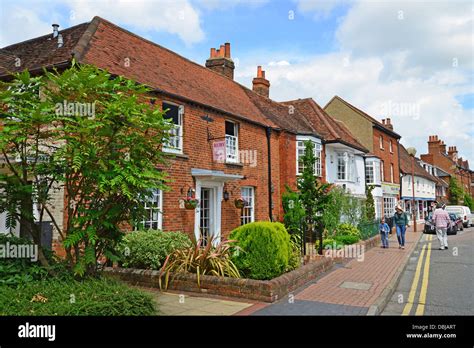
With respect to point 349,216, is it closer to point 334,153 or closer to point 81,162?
point 334,153

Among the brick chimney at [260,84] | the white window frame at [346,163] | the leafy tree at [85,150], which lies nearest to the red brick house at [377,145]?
the white window frame at [346,163]

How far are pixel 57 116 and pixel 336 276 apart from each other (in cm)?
761

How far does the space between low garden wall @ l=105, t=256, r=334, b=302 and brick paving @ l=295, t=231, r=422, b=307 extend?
13.5 inches

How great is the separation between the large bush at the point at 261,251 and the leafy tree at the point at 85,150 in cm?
300

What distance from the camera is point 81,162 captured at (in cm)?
534

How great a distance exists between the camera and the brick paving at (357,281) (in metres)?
7.25

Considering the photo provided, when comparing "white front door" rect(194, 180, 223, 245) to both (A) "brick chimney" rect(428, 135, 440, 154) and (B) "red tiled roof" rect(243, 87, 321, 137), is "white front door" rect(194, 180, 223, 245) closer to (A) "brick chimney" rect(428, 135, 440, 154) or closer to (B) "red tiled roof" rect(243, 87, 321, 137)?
(B) "red tiled roof" rect(243, 87, 321, 137)

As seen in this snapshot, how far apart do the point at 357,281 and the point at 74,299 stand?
6.46 metres

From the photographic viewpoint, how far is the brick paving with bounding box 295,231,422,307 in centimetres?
725

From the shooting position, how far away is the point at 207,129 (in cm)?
1372

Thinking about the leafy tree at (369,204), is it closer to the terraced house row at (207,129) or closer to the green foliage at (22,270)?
the terraced house row at (207,129)
